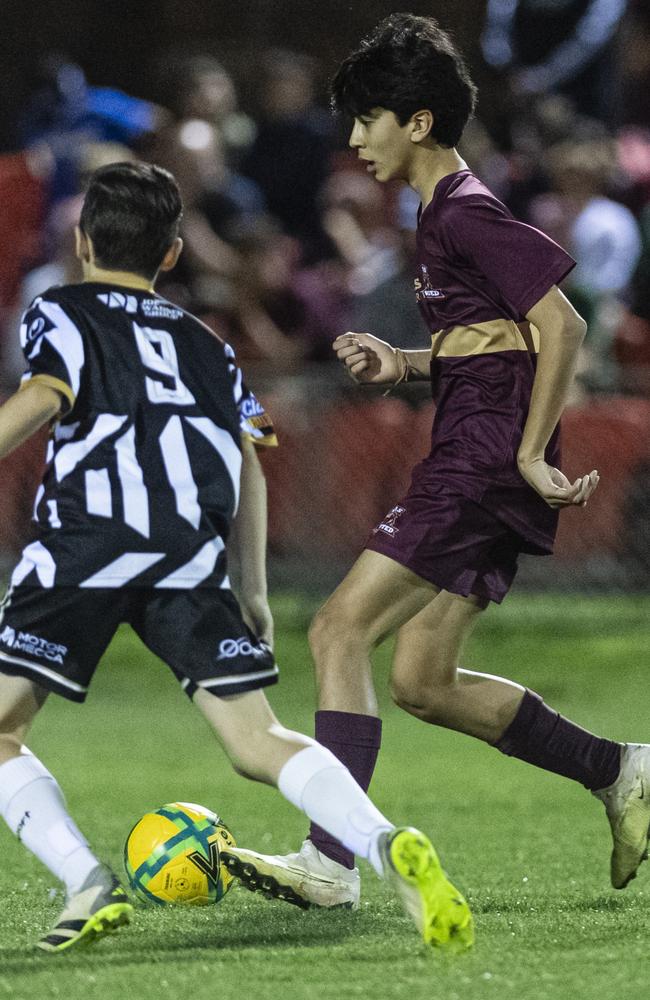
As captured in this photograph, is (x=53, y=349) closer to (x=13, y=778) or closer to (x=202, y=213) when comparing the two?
(x=13, y=778)

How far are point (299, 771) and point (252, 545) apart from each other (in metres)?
0.66

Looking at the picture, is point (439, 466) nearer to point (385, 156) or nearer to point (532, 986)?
point (385, 156)

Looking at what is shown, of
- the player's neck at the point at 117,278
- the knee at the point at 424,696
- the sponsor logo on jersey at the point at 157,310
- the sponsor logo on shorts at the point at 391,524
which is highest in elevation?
the player's neck at the point at 117,278

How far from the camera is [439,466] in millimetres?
4836

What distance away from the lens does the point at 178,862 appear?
480 centimetres

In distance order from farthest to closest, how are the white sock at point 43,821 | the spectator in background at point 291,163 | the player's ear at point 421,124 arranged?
the spectator in background at point 291,163 < the player's ear at point 421,124 < the white sock at point 43,821

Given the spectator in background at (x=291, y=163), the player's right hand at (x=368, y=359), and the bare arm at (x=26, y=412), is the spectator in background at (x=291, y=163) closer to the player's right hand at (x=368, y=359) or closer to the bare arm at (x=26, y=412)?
the player's right hand at (x=368, y=359)

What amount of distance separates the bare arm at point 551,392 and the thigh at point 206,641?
0.91 meters

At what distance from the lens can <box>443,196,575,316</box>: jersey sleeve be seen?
4.54 meters

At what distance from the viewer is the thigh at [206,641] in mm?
4133

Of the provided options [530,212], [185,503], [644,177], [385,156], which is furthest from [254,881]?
[644,177]

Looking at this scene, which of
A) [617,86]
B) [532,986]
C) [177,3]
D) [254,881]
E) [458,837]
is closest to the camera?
[532,986]

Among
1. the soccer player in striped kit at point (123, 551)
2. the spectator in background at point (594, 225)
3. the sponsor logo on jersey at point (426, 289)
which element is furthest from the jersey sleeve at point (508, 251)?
the spectator in background at point (594, 225)

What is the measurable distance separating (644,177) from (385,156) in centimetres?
859
